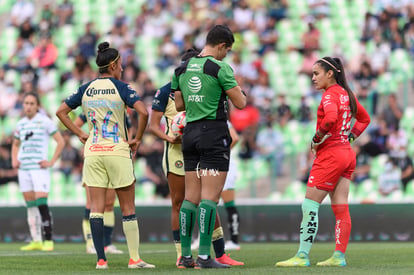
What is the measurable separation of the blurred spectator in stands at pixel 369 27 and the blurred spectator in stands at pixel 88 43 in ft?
22.7

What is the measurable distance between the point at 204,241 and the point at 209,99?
136 cm

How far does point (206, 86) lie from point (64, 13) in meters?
16.0

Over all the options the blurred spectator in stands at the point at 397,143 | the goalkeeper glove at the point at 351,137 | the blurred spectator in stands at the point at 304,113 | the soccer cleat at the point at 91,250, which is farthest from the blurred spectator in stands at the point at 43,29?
the goalkeeper glove at the point at 351,137

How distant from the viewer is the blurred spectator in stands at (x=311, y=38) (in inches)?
789

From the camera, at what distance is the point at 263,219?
16.1m

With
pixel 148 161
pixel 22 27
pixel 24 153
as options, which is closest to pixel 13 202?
pixel 148 161

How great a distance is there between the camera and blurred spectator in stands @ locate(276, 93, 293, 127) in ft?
57.9

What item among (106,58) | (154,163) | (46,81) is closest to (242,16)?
(46,81)

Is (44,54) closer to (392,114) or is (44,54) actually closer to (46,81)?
(46,81)

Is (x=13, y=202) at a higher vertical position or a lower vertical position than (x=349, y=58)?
lower

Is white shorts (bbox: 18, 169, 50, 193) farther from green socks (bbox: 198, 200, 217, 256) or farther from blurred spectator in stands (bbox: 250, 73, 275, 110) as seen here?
blurred spectator in stands (bbox: 250, 73, 275, 110)

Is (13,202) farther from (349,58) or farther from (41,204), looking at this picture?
(349,58)

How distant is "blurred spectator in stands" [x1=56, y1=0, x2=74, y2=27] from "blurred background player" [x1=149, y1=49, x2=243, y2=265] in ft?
46.5

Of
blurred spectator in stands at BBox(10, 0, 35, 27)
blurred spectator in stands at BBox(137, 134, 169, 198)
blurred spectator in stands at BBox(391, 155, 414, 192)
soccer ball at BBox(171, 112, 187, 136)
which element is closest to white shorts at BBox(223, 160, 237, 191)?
blurred spectator in stands at BBox(137, 134, 169, 198)
